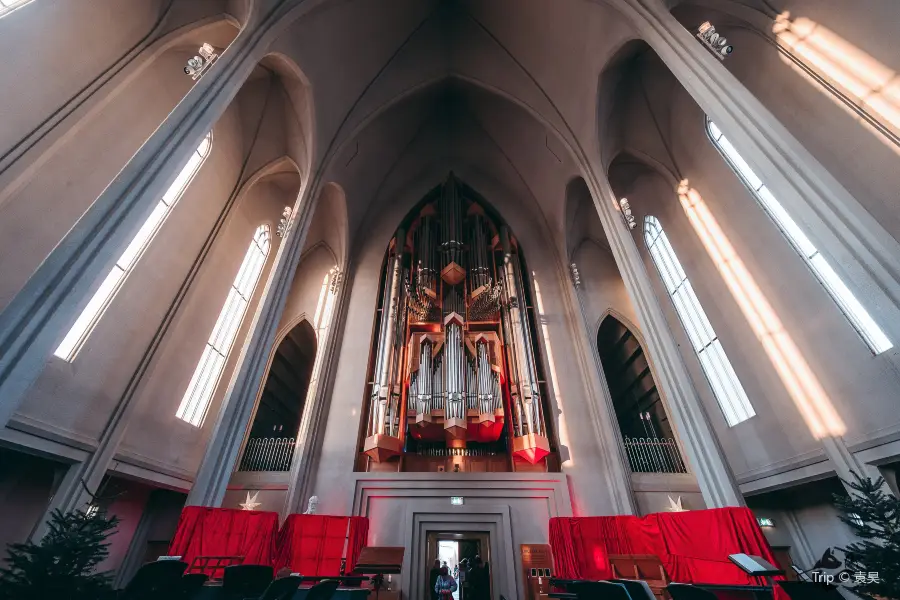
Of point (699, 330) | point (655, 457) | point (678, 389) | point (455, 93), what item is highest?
point (455, 93)

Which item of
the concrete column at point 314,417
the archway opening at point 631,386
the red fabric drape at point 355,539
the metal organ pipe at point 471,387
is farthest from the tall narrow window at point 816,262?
the concrete column at point 314,417

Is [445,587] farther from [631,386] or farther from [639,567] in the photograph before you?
[631,386]

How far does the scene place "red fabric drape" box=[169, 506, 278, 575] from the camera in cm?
513

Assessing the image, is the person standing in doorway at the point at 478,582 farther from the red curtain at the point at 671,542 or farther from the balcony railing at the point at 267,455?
the balcony railing at the point at 267,455

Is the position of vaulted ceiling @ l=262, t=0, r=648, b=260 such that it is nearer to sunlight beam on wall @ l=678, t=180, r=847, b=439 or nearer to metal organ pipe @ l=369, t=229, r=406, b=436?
metal organ pipe @ l=369, t=229, r=406, b=436

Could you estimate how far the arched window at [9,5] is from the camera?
5.18 metres

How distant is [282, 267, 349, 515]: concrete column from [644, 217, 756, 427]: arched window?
839 centimetres

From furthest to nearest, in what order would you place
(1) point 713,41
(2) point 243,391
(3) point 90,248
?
(2) point 243,391
(1) point 713,41
(3) point 90,248

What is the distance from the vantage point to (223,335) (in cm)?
909

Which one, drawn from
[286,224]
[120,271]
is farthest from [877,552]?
[120,271]

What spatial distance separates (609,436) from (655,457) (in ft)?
4.73

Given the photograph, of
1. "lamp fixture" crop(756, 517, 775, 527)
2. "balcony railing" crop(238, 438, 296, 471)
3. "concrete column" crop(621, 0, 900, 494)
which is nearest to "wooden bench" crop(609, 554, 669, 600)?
"concrete column" crop(621, 0, 900, 494)

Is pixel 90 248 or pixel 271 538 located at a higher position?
pixel 90 248

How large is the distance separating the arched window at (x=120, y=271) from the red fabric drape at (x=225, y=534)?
3.15 m
